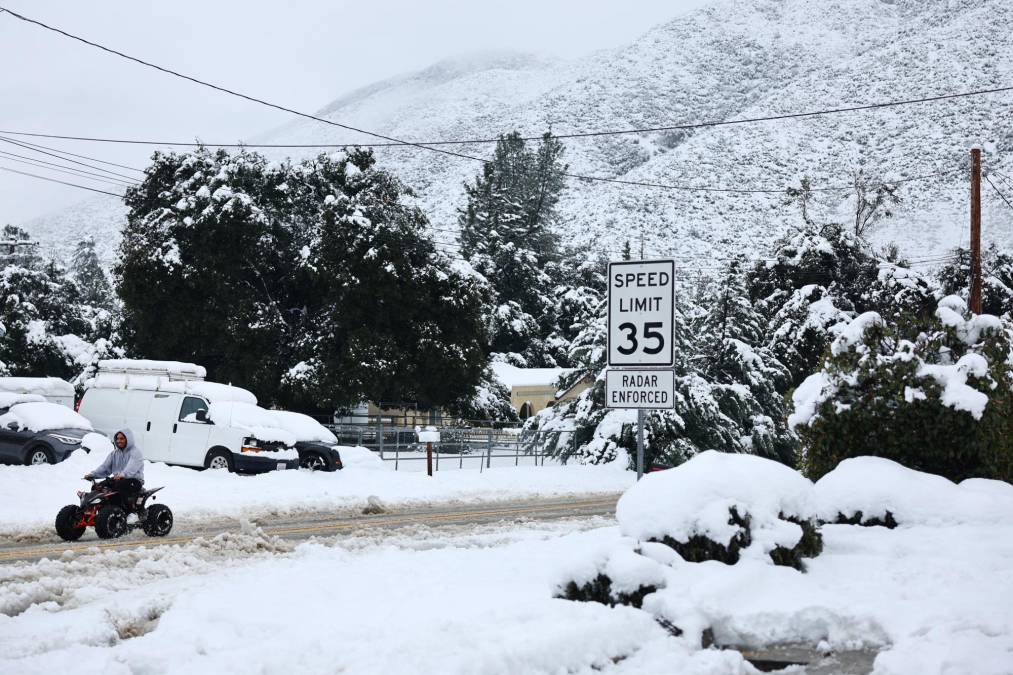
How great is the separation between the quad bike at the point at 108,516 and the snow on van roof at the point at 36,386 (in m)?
17.9

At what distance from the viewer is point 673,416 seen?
3100cm

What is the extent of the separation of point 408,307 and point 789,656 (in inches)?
1551

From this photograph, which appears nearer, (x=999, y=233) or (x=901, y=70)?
(x=999, y=233)

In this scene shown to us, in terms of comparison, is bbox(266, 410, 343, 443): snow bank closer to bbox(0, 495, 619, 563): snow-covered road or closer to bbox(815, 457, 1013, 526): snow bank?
bbox(0, 495, 619, 563): snow-covered road

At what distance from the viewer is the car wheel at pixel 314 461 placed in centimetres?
2577

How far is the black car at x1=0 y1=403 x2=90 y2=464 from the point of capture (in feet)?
75.0

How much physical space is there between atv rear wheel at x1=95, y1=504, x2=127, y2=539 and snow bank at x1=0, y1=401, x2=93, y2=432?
1115 cm

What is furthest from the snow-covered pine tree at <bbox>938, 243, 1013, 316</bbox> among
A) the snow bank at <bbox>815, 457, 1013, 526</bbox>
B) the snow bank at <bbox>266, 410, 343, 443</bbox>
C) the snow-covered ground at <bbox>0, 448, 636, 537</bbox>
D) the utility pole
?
the snow bank at <bbox>815, 457, 1013, 526</bbox>

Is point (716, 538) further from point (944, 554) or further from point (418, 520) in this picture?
point (418, 520)

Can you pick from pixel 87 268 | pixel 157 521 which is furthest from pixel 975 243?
pixel 87 268

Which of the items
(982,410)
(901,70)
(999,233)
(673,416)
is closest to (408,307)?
(673,416)

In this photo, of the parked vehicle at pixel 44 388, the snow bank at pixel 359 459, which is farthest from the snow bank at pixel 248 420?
the parked vehicle at pixel 44 388

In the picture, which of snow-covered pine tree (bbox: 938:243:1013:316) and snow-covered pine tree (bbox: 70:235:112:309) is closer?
snow-covered pine tree (bbox: 938:243:1013:316)

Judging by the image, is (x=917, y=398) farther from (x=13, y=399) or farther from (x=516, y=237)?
(x=516, y=237)
